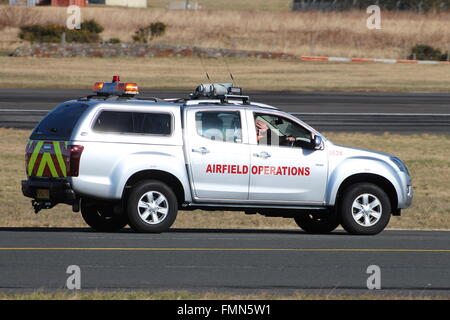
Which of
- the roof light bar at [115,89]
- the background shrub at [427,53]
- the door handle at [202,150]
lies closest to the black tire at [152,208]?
the door handle at [202,150]

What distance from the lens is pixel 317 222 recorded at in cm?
1588

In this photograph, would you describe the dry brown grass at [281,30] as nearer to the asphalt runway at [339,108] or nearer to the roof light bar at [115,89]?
the asphalt runway at [339,108]

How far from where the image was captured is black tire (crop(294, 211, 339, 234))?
Result: 51.0 ft

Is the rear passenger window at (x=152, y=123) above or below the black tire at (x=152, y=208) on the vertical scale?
above

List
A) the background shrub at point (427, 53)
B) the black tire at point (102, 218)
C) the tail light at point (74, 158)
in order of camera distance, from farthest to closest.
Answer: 1. the background shrub at point (427, 53)
2. the black tire at point (102, 218)
3. the tail light at point (74, 158)

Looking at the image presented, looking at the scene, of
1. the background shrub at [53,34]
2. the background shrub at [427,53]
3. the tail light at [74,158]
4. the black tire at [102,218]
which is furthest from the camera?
the background shrub at [53,34]

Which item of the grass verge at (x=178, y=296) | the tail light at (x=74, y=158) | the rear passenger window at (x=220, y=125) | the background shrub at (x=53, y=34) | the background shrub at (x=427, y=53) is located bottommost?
the grass verge at (x=178, y=296)

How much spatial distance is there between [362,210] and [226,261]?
3396 millimetres

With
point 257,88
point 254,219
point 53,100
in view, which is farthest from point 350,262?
point 257,88

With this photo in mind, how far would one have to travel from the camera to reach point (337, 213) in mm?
14883

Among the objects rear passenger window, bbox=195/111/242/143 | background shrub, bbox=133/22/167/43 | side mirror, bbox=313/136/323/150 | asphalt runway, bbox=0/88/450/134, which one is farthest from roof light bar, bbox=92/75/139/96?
background shrub, bbox=133/22/167/43

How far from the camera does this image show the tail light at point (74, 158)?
13875 millimetres

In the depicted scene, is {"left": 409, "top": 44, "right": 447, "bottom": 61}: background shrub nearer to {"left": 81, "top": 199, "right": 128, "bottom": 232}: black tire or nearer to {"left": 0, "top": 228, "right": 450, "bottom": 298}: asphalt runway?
{"left": 0, "top": 228, "right": 450, "bottom": 298}: asphalt runway

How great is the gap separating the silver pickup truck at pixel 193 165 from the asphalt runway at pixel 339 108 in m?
17.4
